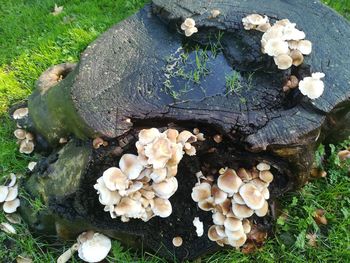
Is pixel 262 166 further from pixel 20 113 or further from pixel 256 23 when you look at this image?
pixel 20 113

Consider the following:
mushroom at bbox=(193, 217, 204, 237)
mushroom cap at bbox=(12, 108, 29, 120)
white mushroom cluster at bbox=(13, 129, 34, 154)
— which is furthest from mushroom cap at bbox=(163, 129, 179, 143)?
mushroom cap at bbox=(12, 108, 29, 120)

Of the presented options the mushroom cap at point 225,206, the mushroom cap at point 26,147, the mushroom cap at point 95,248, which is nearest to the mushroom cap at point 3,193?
the mushroom cap at point 26,147

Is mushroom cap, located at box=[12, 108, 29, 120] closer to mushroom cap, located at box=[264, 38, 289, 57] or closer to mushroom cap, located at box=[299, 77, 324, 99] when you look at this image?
mushroom cap, located at box=[264, 38, 289, 57]

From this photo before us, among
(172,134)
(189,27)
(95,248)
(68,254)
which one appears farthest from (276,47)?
(68,254)

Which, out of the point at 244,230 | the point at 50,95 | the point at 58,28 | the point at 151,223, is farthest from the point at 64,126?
the point at 58,28

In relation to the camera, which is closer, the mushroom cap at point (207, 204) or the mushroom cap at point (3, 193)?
the mushroom cap at point (207, 204)

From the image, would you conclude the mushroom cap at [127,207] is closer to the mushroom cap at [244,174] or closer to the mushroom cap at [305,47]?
the mushroom cap at [244,174]

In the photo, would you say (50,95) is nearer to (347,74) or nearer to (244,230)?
(244,230)
